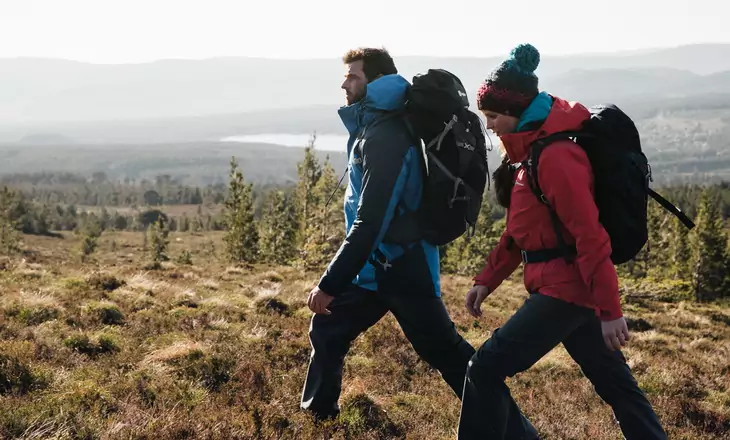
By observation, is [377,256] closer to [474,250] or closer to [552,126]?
[552,126]

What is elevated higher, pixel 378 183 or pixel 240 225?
pixel 378 183

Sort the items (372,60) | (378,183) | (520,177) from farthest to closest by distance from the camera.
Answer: (372,60) → (378,183) → (520,177)

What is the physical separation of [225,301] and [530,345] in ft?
27.0

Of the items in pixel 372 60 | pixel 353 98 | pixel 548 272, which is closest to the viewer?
pixel 548 272

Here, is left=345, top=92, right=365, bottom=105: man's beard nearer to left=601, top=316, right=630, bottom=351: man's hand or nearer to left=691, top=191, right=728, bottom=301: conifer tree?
left=601, top=316, right=630, bottom=351: man's hand

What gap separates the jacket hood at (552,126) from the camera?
140 inches

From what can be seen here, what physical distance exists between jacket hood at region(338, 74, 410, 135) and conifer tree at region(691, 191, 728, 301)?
57066 millimetres

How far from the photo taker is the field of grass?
4734 millimetres

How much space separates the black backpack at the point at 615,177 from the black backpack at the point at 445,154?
72cm

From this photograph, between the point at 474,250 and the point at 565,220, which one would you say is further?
the point at 474,250

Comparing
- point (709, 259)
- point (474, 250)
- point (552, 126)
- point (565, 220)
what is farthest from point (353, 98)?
point (474, 250)

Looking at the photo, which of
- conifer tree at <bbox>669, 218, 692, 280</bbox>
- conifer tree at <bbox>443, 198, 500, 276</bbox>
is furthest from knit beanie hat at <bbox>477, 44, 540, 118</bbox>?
conifer tree at <bbox>669, 218, 692, 280</bbox>

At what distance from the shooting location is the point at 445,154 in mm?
4262

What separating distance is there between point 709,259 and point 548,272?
58.5 m
